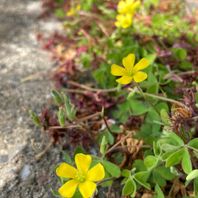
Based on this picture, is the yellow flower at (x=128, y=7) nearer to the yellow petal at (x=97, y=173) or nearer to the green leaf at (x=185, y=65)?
the green leaf at (x=185, y=65)

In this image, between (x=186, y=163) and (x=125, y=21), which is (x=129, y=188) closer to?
(x=186, y=163)

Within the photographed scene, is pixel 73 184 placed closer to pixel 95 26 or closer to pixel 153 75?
pixel 153 75

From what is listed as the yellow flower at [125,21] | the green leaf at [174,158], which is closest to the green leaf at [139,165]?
the green leaf at [174,158]

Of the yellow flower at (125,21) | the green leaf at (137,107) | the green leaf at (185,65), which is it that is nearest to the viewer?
the green leaf at (137,107)

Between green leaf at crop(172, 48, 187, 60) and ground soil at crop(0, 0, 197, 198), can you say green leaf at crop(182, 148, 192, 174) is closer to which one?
ground soil at crop(0, 0, 197, 198)

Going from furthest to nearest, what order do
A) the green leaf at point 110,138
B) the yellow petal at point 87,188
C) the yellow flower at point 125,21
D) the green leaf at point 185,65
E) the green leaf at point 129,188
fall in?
the yellow flower at point 125,21 → the green leaf at point 185,65 → the green leaf at point 110,138 → the green leaf at point 129,188 → the yellow petal at point 87,188
